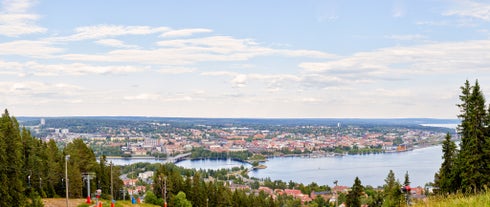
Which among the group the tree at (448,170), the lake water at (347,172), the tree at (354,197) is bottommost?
the lake water at (347,172)

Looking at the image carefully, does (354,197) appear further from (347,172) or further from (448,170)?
(347,172)

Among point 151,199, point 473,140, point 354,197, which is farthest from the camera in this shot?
point 354,197

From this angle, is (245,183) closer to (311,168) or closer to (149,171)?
(149,171)

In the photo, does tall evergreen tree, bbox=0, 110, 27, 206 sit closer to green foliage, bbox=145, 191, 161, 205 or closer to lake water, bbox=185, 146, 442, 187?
green foliage, bbox=145, 191, 161, 205

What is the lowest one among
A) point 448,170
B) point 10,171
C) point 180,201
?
point 180,201

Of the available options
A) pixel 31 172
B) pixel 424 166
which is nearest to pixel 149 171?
pixel 424 166

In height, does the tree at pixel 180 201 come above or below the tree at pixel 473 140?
below

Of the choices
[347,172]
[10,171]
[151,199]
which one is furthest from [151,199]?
[347,172]

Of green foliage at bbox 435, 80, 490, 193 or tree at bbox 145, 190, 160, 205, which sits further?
tree at bbox 145, 190, 160, 205

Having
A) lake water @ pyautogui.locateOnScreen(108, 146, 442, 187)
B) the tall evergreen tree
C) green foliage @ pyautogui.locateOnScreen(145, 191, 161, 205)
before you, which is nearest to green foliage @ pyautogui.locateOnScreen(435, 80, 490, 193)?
the tall evergreen tree

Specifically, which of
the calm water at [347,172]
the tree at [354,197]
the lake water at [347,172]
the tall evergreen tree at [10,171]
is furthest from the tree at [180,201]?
the calm water at [347,172]

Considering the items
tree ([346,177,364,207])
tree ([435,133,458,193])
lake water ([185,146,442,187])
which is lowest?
lake water ([185,146,442,187])

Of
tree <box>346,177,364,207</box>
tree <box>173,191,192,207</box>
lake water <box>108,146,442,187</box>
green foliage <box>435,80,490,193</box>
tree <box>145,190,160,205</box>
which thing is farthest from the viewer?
lake water <box>108,146,442,187</box>

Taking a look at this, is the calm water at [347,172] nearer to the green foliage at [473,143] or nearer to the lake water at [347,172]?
the lake water at [347,172]
